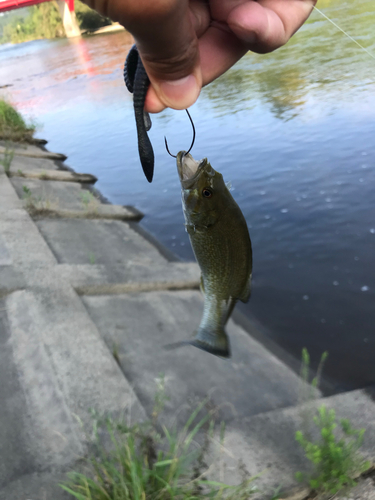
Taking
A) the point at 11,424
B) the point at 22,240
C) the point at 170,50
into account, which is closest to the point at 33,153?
the point at 22,240

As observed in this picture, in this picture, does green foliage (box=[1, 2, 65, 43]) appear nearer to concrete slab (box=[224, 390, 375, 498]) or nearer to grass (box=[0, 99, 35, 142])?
grass (box=[0, 99, 35, 142])

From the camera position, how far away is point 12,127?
13.2m

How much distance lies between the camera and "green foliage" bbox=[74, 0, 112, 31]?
44219mm

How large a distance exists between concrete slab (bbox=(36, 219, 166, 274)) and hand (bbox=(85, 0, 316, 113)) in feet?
11.0

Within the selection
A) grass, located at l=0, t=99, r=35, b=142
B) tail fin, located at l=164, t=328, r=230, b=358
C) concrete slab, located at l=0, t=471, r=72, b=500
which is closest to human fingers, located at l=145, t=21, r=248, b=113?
tail fin, located at l=164, t=328, r=230, b=358

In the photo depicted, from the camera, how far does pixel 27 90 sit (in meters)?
23.3

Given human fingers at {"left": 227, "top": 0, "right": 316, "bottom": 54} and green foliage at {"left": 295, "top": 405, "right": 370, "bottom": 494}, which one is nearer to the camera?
human fingers at {"left": 227, "top": 0, "right": 316, "bottom": 54}

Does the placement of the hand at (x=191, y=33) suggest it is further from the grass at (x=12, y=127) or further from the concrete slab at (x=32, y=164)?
the grass at (x=12, y=127)

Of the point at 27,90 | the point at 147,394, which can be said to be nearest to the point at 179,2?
the point at 147,394

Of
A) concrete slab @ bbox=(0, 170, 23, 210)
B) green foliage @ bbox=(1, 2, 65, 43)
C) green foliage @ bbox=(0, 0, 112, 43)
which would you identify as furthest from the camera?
green foliage @ bbox=(1, 2, 65, 43)

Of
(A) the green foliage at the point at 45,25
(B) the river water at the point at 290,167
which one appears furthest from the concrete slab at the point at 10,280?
(A) the green foliage at the point at 45,25

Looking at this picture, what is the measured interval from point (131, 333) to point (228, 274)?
253cm

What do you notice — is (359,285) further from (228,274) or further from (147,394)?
(228,274)

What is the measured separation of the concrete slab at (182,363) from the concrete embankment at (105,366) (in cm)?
1
